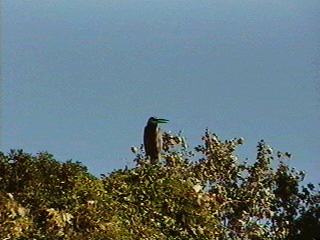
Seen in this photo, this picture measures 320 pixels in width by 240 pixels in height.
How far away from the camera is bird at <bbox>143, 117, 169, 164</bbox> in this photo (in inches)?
320

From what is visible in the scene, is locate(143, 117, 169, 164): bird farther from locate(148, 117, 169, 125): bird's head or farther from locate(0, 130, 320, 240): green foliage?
locate(0, 130, 320, 240): green foliage

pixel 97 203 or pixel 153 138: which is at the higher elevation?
pixel 153 138

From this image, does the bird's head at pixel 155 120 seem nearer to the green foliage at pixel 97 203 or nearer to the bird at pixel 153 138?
the bird at pixel 153 138

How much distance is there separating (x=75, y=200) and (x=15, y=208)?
0.68m

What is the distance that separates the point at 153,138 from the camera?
8141 mm

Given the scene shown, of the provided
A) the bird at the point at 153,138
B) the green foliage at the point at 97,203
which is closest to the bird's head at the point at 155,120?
the bird at the point at 153,138

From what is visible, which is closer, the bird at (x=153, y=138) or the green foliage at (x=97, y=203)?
the green foliage at (x=97, y=203)

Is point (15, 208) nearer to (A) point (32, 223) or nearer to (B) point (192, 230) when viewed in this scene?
(A) point (32, 223)

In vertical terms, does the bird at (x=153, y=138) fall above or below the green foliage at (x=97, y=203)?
Answer: above

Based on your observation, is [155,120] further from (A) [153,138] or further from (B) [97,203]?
(B) [97,203]

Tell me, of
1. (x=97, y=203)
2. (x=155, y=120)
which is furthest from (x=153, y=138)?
(x=97, y=203)

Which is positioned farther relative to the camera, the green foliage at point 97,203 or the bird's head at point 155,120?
the bird's head at point 155,120

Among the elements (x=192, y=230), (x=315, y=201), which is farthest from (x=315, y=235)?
(x=192, y=230)

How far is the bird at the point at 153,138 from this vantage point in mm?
8133
